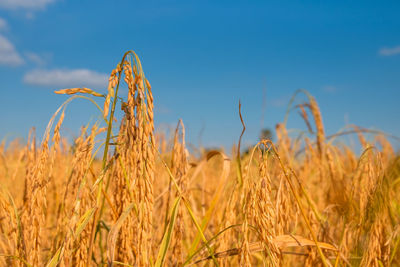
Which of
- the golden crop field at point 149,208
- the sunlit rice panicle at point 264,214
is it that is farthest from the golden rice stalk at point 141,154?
the sunlit rice panicle at point 264,214

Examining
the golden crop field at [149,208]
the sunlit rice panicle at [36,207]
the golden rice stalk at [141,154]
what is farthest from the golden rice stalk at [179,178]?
the sunlit rice panicle at [36,207]

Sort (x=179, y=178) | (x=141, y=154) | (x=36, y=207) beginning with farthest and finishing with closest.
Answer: (x=179, y=178)
(x=36, y=207)
(x=141, y=154)

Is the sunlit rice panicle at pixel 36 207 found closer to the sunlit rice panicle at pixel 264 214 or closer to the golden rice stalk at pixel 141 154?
the golden rice stalk at pixel 141 154

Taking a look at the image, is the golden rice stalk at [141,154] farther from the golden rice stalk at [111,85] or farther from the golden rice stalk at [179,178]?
the golden rice stalk at [179,178]

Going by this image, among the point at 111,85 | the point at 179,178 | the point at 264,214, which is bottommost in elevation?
the point at 264,214

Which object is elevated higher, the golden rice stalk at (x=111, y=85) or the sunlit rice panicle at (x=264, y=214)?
the golden rice stalk at (x=111, y=85)

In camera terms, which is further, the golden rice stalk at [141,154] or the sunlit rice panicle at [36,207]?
the sunlit rice panicle at [36,207]

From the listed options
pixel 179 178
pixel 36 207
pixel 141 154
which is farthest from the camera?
pixel 179 178

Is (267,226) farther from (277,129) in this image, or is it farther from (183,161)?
(277,129)

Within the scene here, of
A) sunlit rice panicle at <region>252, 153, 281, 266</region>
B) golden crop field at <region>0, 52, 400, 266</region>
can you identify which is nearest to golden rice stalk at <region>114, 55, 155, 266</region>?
golden crop field at <region>0, 52, 400, 266</region>

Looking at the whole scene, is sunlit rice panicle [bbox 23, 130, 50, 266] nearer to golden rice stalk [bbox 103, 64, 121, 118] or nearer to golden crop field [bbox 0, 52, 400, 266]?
golden crop field [bbox 0, 52, 400, 266]

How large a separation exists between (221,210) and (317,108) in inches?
65.8

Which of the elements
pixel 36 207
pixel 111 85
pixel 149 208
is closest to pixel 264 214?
pixel 149 208

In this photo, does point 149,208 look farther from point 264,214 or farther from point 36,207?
point 36,207
